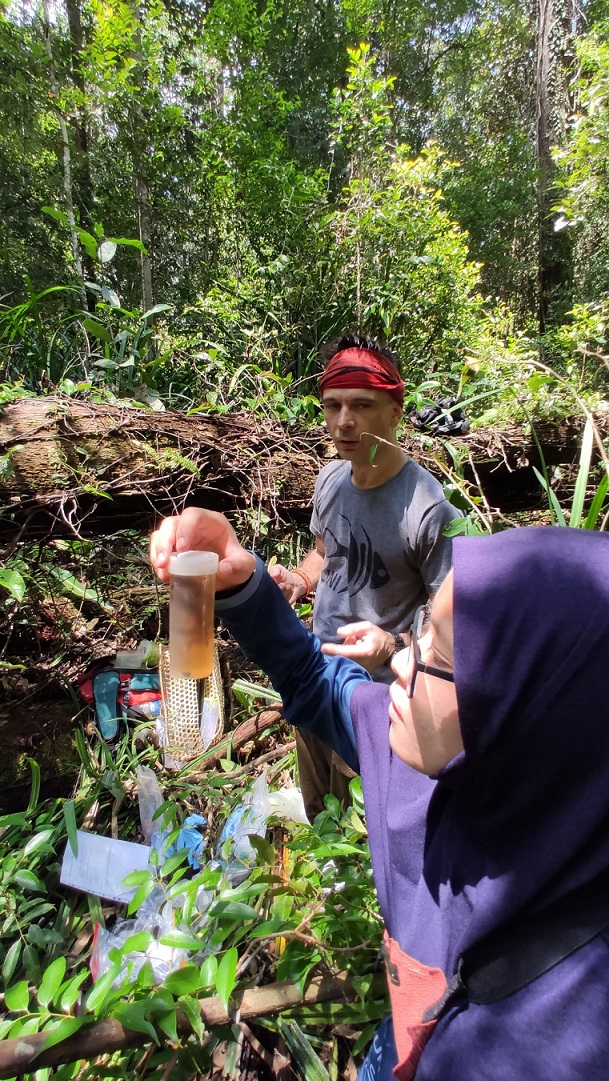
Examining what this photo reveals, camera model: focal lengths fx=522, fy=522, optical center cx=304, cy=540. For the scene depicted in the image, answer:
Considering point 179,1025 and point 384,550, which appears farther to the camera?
point 384,550

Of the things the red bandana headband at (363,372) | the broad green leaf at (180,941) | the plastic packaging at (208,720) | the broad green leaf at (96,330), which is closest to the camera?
the broad green leaf at (180,941)

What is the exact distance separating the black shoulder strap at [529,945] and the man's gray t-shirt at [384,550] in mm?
1042

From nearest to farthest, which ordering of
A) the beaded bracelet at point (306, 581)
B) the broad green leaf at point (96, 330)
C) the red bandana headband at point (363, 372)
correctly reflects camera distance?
the red bandana headband at point (363, 372) → the beaded bracelet at point (306, 581) → the broad green leaf at point (96, 330)

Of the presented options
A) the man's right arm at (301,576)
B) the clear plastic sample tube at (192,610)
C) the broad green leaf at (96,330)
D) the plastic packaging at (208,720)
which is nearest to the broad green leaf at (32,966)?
the clear plastic sample tube at (192,610)

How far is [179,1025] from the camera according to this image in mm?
916

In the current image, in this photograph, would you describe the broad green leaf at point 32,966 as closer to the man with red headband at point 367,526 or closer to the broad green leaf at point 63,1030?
the broad green leaf at point 63,1030

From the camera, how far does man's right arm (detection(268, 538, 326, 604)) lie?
6.62 feet

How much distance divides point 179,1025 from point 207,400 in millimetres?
2983

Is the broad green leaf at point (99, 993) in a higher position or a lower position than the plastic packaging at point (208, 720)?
higher

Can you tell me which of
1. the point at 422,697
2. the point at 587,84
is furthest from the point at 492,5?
the point at 422,697

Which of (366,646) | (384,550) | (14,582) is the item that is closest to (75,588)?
(14,582)

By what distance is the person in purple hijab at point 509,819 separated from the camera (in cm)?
53

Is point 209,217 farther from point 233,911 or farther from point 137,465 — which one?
point 233,911

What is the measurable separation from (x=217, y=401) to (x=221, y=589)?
2.46 meters
